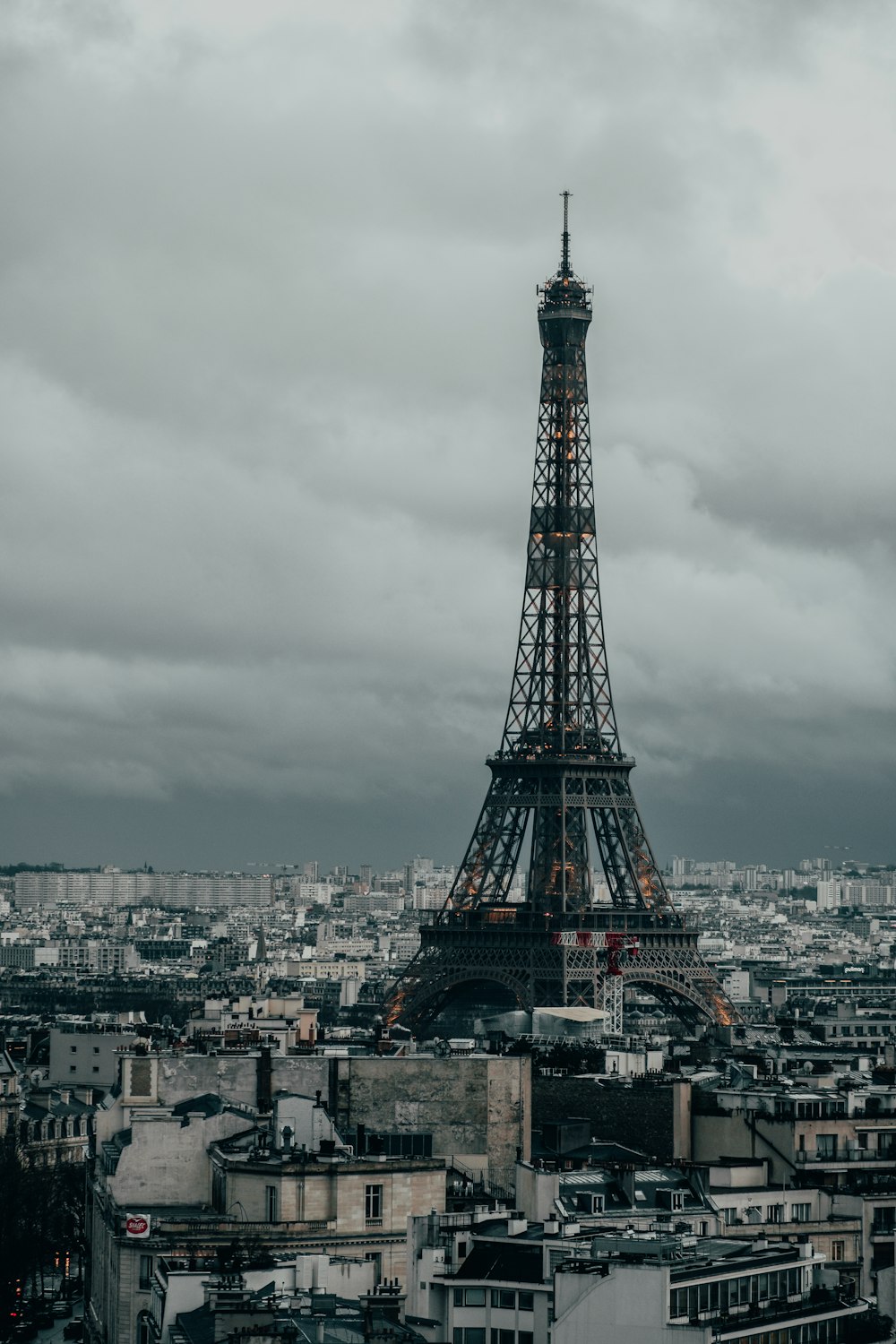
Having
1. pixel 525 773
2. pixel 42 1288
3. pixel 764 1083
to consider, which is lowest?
pixel 42 1288

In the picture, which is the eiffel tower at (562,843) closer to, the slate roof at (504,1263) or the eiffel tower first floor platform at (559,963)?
the eiffel tower first floor platform at (559,963)

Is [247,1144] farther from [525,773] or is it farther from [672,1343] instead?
[525,773]

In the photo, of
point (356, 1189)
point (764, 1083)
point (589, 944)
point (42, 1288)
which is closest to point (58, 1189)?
point (42, 1288)

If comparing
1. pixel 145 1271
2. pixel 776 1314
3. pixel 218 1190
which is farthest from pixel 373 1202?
pixel 776 1314

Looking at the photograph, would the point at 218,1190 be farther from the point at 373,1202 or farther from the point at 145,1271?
the point at 373,1202

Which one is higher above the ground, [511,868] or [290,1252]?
[511,868]


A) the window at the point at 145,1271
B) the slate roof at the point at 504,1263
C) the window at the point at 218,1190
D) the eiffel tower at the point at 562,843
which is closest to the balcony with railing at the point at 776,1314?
the slate roof at the point at 504,1263
